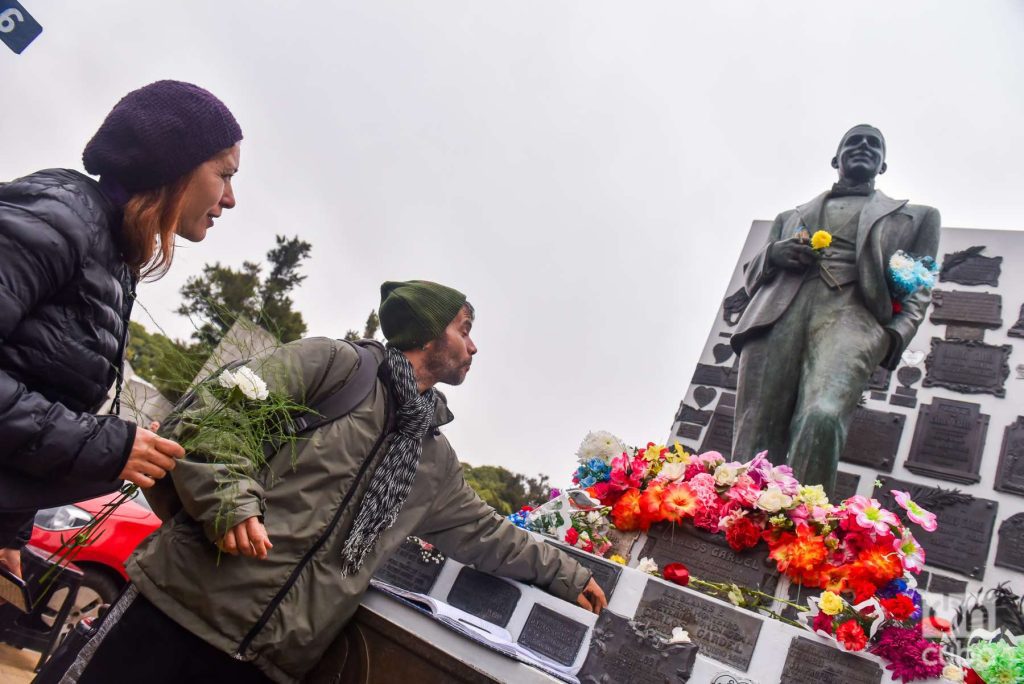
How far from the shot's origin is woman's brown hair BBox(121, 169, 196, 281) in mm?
1808

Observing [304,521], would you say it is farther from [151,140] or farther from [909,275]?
[909,275]

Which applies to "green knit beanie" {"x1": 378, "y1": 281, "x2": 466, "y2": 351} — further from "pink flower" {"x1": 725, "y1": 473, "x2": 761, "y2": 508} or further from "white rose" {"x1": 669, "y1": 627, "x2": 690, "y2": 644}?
"pink flower" {"x1": 725, "y1": 473, "x2": 761, "y2": 508}

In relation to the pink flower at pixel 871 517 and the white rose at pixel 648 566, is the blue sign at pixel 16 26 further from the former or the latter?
the pink flower at pixel 871 517

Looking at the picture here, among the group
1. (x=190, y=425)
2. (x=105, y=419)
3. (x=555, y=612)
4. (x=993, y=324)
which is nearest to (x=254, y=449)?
(x=190, y=425)

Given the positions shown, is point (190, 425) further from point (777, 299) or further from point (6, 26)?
point (777, 299)

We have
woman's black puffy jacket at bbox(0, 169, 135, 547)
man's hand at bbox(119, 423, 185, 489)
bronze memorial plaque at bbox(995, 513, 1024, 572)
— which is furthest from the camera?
bronze memorial plaque at bbox(995, 513, 1024, 572)

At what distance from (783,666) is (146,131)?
2.99 metres

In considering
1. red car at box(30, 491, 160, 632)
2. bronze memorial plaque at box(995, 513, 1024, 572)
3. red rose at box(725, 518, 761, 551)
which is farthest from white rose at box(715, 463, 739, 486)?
red car at box(30, 491, 160, 632)

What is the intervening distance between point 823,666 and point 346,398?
7.14 feet

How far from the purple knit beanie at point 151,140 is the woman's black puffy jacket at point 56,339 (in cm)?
8

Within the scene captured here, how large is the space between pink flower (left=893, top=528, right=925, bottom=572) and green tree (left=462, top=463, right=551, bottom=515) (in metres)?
7.33

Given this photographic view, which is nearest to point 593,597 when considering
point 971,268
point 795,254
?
point 795,254

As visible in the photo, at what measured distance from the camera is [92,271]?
1.67 meters

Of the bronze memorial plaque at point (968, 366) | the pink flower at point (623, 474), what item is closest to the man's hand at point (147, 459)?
the pink flower at point (623, 474)
